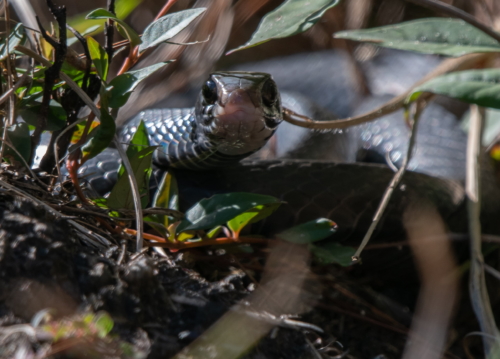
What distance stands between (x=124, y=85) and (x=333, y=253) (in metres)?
0.86

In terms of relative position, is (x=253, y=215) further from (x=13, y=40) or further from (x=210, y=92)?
(x=13, y=40)

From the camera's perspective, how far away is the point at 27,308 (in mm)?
1082

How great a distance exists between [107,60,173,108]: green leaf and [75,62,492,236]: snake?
1.34ft

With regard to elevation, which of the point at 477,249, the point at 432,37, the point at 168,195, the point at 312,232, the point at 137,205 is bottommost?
the point at 477,249

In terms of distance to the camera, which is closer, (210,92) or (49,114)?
(49,114)

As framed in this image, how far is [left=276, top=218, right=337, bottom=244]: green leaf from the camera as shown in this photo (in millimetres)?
1717

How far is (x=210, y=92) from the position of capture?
6.53ft

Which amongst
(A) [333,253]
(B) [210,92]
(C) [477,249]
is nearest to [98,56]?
(B) [210,92]

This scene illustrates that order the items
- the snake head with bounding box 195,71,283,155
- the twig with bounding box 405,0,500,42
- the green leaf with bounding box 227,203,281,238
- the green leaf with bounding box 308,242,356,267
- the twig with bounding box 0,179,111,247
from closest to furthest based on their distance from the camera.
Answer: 1. the twig with bounding box 0,179,111,247
2. the twig with bounding box 405,0,500,42
3. the green leaf with bounding box 227,203,281,238
4. the green leaf with bounding box 308,242,356,267
5. the snake head with bounding box 195,71,283,155

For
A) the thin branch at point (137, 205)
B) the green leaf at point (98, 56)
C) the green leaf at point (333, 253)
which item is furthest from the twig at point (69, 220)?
the green leaf at point (333, 253)

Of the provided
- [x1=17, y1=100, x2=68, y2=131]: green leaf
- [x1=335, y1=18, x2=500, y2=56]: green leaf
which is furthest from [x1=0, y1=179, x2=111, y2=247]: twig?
[x1=335, y1=18, x2=500, y2=56]: green leaf

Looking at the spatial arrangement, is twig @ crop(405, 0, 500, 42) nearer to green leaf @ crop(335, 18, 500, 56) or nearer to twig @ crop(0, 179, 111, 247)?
green leaf @ crop(335, 18, 500, 56)

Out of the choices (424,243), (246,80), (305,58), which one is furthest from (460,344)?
(305,58)

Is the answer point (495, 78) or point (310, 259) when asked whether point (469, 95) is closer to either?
point (495, 78)
